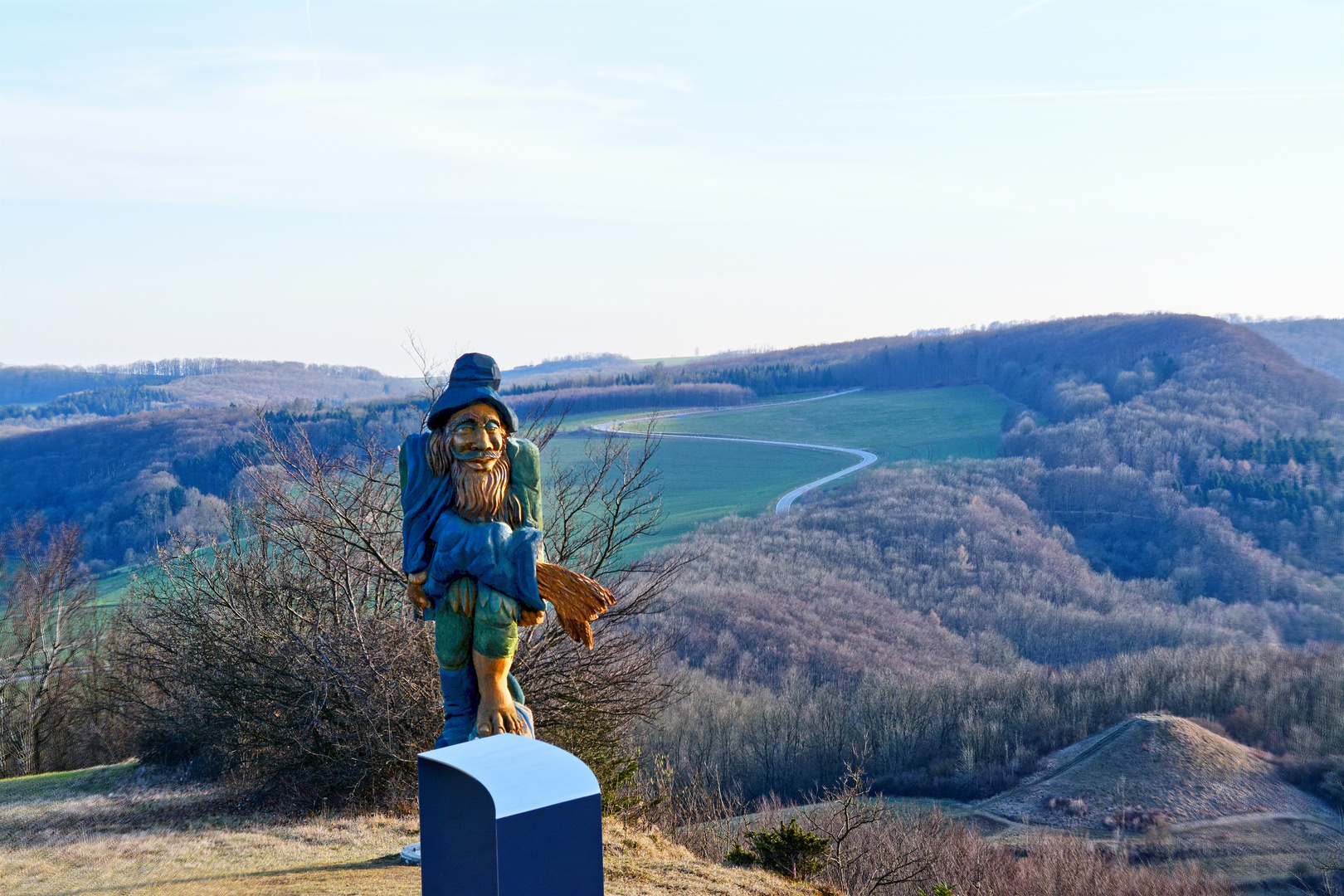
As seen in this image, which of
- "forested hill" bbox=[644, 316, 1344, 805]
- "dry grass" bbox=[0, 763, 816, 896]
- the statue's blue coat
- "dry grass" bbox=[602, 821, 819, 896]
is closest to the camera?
the statue's blue coat

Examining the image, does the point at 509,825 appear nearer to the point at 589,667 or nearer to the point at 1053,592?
the point at 589,667

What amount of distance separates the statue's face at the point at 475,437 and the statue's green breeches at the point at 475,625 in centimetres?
79

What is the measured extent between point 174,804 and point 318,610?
326cm

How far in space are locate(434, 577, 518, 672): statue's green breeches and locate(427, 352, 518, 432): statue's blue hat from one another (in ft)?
3.74

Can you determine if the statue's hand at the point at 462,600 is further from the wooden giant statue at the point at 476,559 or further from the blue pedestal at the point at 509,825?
the blue pedestal at the point at 509,825

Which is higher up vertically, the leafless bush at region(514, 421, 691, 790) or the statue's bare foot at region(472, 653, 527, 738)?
the statue's bare foot at region(472, 653, 527, 738)

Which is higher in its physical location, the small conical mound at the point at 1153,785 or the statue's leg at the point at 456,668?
the statue's leg at the point at 456,668

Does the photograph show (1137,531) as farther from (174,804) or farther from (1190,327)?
(174,804)

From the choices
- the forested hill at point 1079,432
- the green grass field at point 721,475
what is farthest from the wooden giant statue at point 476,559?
the green grass field at point 721,475

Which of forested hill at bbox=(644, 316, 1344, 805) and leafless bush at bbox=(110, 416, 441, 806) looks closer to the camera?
leafless bush at bbox=(110, 416, 441, 806)

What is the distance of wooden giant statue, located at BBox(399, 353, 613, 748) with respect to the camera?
696 cm

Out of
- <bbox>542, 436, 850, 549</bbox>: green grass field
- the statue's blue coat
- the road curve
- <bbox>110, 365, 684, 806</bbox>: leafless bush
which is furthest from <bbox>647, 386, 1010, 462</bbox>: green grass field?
the statue's blue coat

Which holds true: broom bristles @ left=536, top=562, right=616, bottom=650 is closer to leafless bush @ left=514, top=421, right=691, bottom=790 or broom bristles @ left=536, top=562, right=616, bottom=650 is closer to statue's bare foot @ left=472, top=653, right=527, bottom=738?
statue's bare foot @ left=472, top=653, right=527, bottom=738

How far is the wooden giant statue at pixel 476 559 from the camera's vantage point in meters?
6.96
